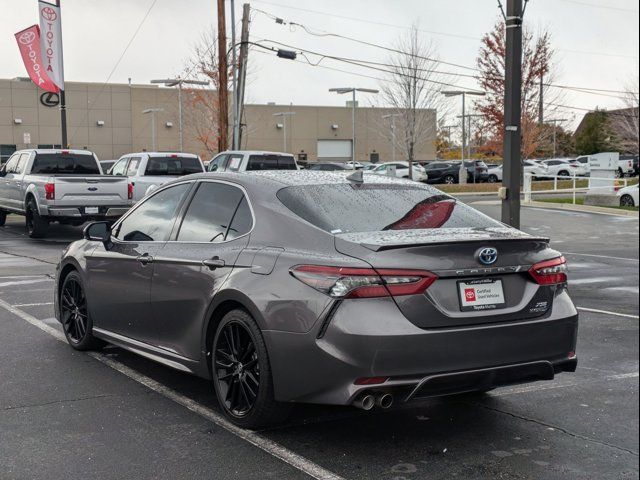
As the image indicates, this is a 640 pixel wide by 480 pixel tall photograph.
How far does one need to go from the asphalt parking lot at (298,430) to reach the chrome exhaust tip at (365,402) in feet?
1.14

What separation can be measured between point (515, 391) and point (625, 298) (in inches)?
187

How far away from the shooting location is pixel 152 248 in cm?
619

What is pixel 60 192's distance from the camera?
1808 cm

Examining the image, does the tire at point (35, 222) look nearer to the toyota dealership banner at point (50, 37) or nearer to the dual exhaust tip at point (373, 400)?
the toyota dealership banner at point (50, 37)

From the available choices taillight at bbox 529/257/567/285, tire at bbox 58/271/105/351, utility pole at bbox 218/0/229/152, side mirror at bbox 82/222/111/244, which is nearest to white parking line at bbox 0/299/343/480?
tire at bbox 58/271/105/351

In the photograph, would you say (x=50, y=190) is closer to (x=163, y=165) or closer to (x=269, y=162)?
(x=163, y=165)

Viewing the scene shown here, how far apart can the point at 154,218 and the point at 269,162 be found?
16.4m

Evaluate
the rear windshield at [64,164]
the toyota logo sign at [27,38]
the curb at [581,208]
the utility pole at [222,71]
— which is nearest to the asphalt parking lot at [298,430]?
the rear windshield at [64,164]

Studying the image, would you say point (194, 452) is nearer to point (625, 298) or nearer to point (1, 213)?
point (625, 298)

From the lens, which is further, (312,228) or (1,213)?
(1,213)

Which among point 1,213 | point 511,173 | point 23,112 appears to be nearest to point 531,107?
point 1,213

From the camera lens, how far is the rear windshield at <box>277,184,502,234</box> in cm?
512

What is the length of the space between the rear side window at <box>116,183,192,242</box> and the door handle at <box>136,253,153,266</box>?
137 millimetres

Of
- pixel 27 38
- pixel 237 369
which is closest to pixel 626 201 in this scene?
pixel 27 38
